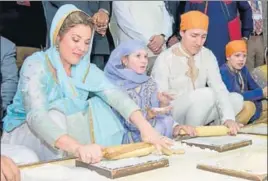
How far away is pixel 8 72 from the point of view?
1.34 m

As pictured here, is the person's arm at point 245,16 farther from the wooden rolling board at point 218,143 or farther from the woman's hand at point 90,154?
the woman's hand at point 90,154

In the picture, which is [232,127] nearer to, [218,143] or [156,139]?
[218,143]

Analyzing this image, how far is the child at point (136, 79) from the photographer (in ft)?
5.09

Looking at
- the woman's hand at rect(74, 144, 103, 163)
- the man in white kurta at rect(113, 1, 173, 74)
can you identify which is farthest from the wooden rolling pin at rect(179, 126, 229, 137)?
the woman's hand at rect(74, 144, 103, 163)

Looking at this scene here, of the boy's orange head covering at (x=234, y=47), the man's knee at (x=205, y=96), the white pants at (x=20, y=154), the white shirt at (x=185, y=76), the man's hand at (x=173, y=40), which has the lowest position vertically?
the white pants at (x=20, y=154)

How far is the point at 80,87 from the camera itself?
1404 millimetres

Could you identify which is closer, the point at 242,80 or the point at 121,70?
the point at 121,70

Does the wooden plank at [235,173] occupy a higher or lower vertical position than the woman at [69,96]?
lower

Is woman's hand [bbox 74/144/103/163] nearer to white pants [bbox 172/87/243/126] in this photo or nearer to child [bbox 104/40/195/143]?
child [bbox 104/40/195/143]

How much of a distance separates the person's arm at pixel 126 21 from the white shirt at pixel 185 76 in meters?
0.13

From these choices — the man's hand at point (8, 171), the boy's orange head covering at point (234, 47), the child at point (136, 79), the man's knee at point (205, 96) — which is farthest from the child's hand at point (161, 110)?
the man's hand at point (8, 171)

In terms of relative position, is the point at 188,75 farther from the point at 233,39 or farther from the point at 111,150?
the point at 111,150

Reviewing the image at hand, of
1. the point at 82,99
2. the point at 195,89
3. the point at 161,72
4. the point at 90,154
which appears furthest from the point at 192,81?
the point at 90,154

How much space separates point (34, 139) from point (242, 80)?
985 mm
